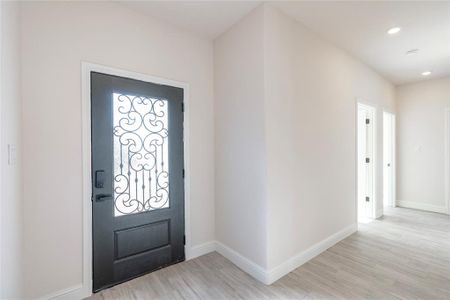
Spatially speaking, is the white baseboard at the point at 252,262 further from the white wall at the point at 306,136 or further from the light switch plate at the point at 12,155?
the light switch plate at the point at 12,155

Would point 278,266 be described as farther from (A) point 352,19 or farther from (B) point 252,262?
(A) point 352,19

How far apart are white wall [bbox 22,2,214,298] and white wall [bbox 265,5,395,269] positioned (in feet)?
4.89

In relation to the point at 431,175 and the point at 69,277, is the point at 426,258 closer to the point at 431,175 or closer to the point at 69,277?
the point at 431,175

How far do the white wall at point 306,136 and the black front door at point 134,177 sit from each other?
1109mm

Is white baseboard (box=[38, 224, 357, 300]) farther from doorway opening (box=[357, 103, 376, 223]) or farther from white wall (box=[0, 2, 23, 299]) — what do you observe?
doorway opening (box=[357, 103, 376, 223])

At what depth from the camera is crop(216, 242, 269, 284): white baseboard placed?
2217 millimetres

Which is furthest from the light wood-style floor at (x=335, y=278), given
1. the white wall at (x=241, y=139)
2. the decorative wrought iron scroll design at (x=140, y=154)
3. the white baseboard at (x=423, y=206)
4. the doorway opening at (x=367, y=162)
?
the white baseboard at (x=423, y=206)

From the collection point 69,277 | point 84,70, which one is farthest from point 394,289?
point 84,70

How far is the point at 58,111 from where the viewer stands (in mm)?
1862

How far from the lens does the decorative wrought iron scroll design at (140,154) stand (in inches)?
86.0

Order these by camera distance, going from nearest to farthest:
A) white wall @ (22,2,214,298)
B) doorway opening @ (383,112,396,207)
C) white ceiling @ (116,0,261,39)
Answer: white wall @ (22,2,214,298) < white ceiling @ (116,0,261,39) < doorway opening @ (383,112,396,207)

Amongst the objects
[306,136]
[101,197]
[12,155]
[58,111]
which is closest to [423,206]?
[306,136]

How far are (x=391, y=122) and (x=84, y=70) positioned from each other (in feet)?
19.1

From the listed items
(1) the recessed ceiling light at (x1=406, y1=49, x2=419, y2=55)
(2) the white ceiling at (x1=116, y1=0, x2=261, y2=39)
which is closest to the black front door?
(2) the white ceiling at (x1=116, y1=0, x2=261, y2=39)
